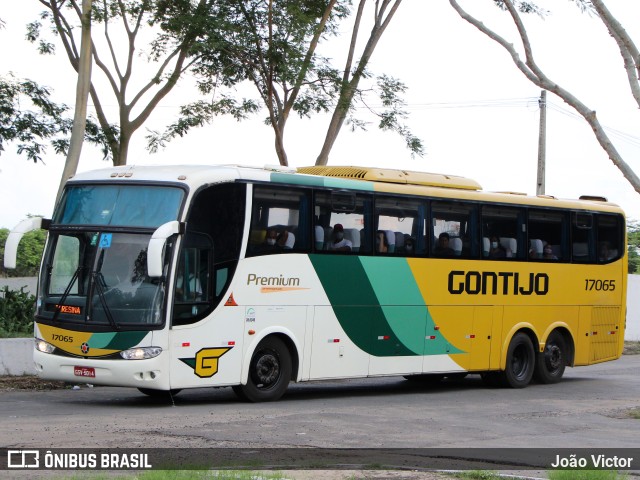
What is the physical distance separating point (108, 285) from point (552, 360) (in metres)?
10.2

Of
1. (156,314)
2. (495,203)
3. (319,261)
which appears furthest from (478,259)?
(156,314)

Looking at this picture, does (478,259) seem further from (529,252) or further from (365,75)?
(365,75)

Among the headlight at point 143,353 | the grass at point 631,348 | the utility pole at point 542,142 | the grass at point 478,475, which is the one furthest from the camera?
the utility pole at point 542,142

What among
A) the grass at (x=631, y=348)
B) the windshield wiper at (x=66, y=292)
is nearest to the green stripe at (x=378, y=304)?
the windshield wiper at (x=66, y=292)

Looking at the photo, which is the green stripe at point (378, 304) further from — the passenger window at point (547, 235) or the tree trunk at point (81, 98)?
the tree trunk at point (81, 98)

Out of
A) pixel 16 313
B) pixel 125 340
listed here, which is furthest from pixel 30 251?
pixel 125 340

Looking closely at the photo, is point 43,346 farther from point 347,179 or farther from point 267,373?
point 347,179

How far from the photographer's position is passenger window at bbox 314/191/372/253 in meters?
16.8

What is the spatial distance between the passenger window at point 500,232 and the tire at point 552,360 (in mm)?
2160

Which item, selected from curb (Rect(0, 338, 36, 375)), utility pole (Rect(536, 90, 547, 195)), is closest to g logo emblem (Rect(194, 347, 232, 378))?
curb (Rect(0, 338, 36, 375))

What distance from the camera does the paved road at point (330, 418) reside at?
11.7 metres

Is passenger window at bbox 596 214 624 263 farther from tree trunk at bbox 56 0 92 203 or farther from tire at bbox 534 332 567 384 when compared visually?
tree trunk at bbox 56 0 92 203

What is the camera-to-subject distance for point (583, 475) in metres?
9.31

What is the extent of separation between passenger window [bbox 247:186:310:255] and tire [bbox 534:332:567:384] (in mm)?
6821
